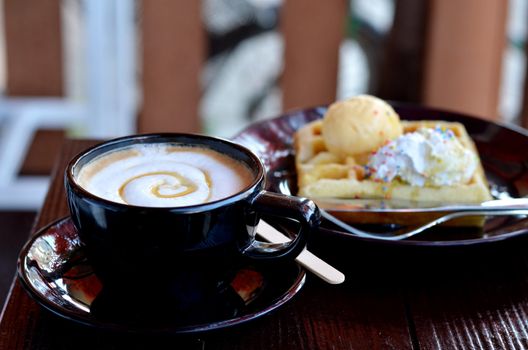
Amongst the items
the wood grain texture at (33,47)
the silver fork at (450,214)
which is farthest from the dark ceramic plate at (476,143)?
the wood grain texture at (33,47)

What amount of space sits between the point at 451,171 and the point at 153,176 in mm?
373

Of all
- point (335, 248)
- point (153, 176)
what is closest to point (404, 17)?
point (335, 248)

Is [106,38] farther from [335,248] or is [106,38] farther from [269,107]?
[335,248]

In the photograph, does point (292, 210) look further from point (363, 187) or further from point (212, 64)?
point (212, 64)

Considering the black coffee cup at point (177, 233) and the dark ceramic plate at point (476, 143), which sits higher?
the black coffee cup at point (177, 233)

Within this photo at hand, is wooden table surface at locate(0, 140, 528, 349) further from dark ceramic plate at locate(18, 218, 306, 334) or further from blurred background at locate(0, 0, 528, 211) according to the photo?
blurred background at locate(0, 0, 528, 211)

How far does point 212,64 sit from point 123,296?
162 cm

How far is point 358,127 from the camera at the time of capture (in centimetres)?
100

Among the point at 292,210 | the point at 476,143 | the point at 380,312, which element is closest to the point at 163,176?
the point at 292,210

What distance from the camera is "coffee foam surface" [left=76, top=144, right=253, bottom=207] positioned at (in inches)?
27.1

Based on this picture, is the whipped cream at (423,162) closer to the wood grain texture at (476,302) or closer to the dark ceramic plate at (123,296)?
the wood grain texture at (476,302)

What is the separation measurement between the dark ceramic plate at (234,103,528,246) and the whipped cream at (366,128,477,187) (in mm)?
74

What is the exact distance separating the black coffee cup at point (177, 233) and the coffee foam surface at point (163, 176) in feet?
0.07

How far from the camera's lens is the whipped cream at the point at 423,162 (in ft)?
3.01
